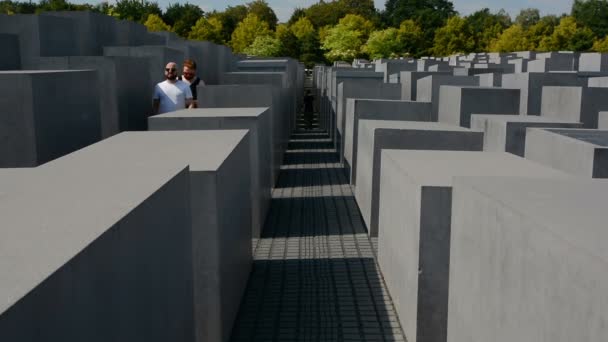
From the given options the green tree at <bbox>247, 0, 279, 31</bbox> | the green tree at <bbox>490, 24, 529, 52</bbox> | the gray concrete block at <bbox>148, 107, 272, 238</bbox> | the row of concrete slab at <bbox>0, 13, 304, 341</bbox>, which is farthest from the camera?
the green tree at <bbox>247, 0, 279, 31</bbox>

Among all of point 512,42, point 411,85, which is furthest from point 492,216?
point 512,42

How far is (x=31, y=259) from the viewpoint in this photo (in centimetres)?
254

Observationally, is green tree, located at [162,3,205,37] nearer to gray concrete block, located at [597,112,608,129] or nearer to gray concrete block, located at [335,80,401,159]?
gray concrete block, located at [335,80,401,159]

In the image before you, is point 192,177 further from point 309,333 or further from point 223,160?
point 309,333

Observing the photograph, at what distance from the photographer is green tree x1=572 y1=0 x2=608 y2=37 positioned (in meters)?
77.5

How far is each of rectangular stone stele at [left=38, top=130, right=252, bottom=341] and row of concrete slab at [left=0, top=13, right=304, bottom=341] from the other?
0.03 feet

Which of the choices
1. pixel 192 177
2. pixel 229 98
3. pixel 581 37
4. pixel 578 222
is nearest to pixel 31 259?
pixel 578 222

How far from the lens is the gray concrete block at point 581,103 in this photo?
10337 millimetres

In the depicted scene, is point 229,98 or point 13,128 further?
point 229,98

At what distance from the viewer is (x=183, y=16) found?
236 feet

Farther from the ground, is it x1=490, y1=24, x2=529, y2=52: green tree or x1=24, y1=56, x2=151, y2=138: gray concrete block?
x1=490, y1=24, x2=529, y2=52: green tree

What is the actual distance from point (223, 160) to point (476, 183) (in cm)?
226

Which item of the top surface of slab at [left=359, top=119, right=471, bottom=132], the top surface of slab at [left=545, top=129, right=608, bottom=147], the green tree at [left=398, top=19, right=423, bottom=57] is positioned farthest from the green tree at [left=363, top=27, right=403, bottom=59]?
the top surface of slab at [left=545, top=129, right=608, bottom=147]

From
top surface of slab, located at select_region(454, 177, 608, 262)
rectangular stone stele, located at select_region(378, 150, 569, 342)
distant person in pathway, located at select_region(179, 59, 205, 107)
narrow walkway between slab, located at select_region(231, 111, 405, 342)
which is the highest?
distant person in pathway, located at select_region(179, 59, 205, 107)
